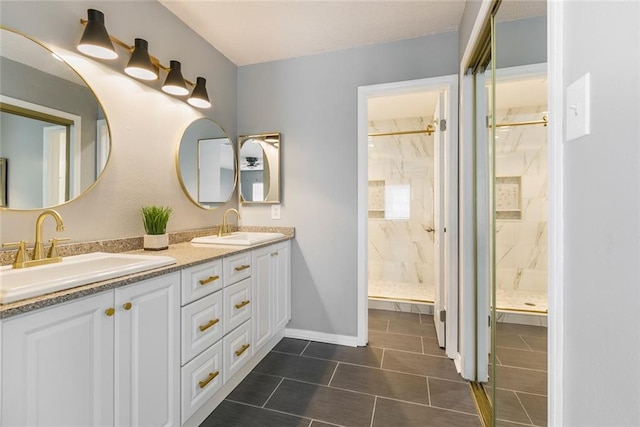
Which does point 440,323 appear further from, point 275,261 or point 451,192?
point 275,261

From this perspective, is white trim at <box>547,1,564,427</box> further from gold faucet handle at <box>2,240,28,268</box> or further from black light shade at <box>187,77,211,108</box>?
black light shade at <box>187,77,211,108</box>

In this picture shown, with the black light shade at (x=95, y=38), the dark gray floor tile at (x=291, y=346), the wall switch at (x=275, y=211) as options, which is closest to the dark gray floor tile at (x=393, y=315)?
the dark gray floor tile at (x=291, y=346)

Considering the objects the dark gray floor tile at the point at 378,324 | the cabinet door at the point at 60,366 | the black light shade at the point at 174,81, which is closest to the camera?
the cabinet door at the point at 60,366

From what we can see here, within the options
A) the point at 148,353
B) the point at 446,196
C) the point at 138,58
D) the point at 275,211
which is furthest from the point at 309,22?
the point at 148,353

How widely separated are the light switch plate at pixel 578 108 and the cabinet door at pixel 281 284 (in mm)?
1894

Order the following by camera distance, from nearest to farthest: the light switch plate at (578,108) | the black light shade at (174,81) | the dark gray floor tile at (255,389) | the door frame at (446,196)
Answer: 1. the light switch plate at (578,108)
2. the dark gray floor tile at (255,389)
3. the black light shade at (174,81)
4. the door frame at (446,196)

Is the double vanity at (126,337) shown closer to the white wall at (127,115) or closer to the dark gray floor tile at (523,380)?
the white wall at (127,115)

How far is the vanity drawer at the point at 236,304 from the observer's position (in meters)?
1.64

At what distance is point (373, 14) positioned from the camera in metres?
2.03

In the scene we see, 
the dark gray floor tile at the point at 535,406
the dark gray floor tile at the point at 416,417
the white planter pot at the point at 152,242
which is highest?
the white planter pot at the point at 152,242

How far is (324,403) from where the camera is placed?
1.68m

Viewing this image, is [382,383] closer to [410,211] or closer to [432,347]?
[432,347]

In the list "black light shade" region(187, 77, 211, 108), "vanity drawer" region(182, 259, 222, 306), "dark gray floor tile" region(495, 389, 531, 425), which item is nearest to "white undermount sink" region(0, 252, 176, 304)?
"vanity drawer" region(182, 259, 222, 306)

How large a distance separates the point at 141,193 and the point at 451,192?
2113 mm
